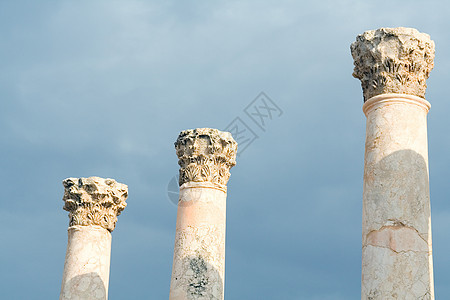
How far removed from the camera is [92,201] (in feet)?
113

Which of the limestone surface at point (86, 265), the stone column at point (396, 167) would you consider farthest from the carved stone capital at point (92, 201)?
the stone column at point (396, 167)

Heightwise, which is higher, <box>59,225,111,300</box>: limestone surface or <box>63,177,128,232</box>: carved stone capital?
<box>63,177,128,232</box>: carved stone capital

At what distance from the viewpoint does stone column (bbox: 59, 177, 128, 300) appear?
3272 cm

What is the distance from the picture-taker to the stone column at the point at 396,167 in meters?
17.9

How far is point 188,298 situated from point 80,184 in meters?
8.74

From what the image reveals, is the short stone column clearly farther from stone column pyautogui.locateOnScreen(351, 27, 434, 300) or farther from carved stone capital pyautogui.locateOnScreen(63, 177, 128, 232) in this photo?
stone column pyautogui.locateOnScreen(351, 27, 434, 300)

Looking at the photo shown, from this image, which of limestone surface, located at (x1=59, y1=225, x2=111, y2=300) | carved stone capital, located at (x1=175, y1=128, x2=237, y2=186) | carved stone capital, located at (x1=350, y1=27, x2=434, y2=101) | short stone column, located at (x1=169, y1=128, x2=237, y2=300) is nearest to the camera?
carved stone capital, located at (x1=350, y1=27, x2=434, y2=101)

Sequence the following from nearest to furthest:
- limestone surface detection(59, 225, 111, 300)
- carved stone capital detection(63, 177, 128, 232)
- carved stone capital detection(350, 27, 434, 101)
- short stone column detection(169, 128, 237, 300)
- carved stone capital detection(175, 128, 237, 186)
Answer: carved stone capital detection(350, 27, 434, 101) → short stone column detection(169, 128, 237, 300) → carved stone capital detection(175, 128, 237, 186) → limestone surface detection(59, 225, 111, 300) → carved stone capital detection(63, 177, 128, 232)

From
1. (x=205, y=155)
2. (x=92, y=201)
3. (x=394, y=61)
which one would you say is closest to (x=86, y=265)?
(x=92, y=201)

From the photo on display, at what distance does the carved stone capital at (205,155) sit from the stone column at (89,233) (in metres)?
4.77

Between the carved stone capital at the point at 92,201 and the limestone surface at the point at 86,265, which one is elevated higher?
the carved stone capital at the point at 92,201

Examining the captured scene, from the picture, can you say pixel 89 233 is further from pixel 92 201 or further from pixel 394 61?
pixel 394 61

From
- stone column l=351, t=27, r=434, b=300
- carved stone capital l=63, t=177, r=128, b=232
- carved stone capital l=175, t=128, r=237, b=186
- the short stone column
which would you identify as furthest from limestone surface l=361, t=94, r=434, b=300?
carved stone capital l=63, t=177, r=128, b=232

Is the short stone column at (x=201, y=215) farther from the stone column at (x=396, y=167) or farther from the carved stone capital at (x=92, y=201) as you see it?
the stone column at (x=396, y=167)
